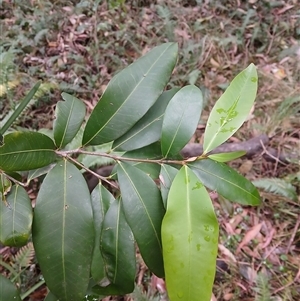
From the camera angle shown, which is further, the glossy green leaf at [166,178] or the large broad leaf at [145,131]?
the large broad leaf at [145,131]

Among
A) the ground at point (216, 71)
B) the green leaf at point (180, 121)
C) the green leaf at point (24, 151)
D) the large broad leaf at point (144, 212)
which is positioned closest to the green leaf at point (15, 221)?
the green leaf at point (24, 151)

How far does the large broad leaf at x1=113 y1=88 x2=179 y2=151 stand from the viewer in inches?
34.3

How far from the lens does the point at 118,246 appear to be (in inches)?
32.4

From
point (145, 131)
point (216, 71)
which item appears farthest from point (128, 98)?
point (216, 71)

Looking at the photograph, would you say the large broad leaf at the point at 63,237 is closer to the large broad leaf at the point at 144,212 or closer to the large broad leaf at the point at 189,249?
the large broad leaf at the point at 144,212

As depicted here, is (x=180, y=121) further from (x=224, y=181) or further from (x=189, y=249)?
(x=189, y=249)

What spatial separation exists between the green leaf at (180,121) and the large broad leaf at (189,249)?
164 millimetres

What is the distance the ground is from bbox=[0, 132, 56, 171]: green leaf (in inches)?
37.3

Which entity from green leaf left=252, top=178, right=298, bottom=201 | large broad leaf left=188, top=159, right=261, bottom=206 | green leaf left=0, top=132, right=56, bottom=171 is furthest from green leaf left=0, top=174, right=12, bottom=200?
green leaf left=252, top=178, right=298, bottom=201

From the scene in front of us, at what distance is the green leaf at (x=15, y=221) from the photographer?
745 millimetres

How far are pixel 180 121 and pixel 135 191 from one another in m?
0.21

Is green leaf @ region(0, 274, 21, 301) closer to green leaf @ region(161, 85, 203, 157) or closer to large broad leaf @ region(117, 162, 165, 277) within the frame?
large broad leaf @ region(117, 162, 165, 277)

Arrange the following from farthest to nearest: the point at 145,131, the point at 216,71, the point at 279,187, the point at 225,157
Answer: the point at 216,71 → the point at 279,187 → the point at 145,131 → the point at 225,157

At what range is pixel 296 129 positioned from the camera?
2.22m
